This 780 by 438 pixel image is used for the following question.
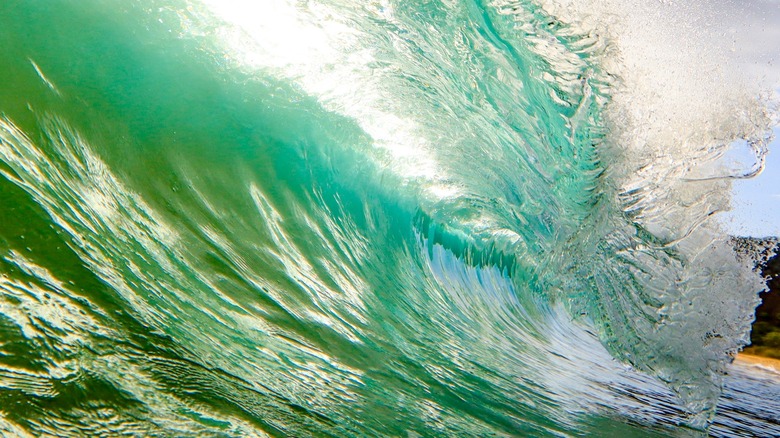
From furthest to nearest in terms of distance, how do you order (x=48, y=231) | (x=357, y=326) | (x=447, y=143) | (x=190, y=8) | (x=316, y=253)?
(x=447, y=143)
(x=316, y=253)
(x=357, y=326)
(x=190, y=8)
(x=48, y=231)

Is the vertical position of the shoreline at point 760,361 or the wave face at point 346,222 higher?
the wave face at point 346,222

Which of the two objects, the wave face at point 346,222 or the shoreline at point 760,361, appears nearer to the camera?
the wave face at point 346,222

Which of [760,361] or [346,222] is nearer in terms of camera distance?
[346,222]

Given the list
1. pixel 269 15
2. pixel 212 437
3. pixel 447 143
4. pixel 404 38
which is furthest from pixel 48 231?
pixel 447 143

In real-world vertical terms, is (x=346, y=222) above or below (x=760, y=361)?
above

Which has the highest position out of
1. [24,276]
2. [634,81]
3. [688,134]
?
[634,81]

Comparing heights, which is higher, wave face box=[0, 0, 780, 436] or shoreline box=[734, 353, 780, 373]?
wave face box=[0, 0, 780, 436]

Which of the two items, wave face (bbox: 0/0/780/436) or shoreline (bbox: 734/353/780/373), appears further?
shoreline (bbox: 734/353/780/373)

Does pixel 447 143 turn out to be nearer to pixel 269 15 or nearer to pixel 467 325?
pixel 467 325
